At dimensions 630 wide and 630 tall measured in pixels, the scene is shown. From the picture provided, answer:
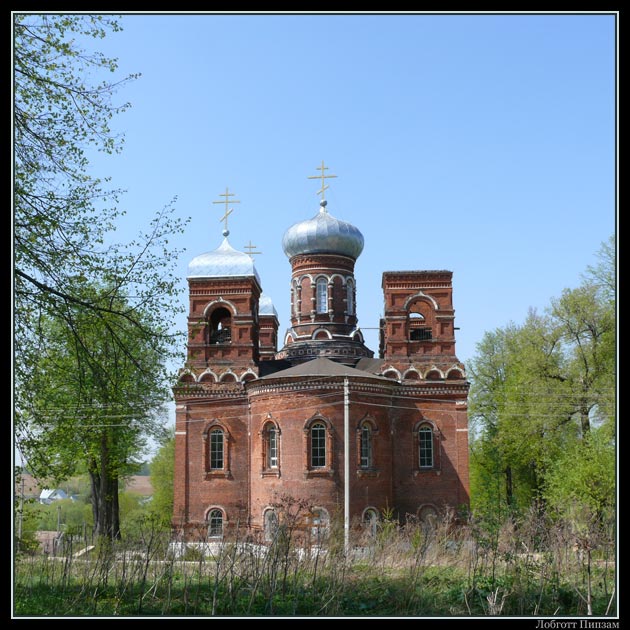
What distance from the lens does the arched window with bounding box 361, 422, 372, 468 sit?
84.7ft

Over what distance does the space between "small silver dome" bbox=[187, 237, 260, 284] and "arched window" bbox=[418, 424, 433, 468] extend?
8.12m

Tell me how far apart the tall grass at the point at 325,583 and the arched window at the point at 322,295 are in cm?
1965

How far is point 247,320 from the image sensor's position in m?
28.2

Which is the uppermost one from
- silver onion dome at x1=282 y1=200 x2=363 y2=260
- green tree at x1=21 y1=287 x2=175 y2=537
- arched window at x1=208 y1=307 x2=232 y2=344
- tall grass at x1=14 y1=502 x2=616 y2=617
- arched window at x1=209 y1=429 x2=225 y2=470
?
silver onion dome at x1=282 y1=200 x2=363 y2=260

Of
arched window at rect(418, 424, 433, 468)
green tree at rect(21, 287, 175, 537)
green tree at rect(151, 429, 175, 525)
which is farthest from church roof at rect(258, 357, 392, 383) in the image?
green tree at rect(151, 429, 175, 525)

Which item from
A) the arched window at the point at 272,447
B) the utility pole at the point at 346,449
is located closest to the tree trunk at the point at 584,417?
the utility pole at the point at 346,449

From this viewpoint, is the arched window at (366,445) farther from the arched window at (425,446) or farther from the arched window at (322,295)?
the arched window at (322,295)

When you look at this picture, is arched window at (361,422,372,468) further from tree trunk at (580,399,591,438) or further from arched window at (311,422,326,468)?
tree trunk at (580,399,591,438)

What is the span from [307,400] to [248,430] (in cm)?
312

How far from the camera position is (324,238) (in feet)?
107
